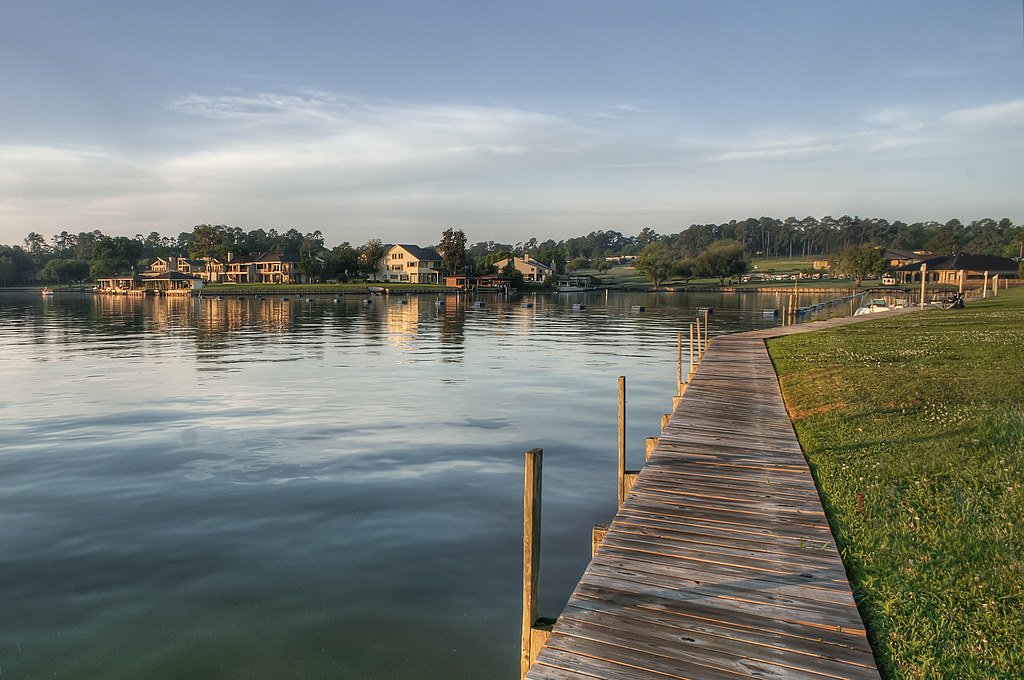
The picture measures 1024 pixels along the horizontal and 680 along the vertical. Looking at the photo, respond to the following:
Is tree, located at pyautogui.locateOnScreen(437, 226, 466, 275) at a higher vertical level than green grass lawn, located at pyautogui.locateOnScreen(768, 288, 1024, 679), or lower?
higher

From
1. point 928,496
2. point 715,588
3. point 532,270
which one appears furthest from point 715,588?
point 532,270

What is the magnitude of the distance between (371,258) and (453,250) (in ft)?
71.0

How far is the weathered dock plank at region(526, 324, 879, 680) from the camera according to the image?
5.81 m

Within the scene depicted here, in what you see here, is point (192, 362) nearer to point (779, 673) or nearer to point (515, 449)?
point (515, 449)

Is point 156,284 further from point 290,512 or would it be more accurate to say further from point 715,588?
point 715,588

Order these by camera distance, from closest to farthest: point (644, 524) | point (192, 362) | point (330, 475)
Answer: point (644, 524) < point (330, 475) < point (192, 362)

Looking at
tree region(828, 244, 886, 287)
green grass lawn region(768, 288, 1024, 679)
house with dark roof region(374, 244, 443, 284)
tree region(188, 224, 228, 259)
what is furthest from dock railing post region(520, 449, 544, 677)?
tree region(188, 224, 228, 259)

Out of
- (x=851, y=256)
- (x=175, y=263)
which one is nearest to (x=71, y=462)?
(x=851, y=256)

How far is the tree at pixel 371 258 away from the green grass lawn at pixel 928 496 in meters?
148

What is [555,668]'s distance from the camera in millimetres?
5832

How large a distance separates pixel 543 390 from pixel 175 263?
578 ft

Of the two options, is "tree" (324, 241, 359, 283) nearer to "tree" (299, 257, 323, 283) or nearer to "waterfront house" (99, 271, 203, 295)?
"tree" (299, 257, 323, 283)

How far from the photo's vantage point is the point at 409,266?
538 feet

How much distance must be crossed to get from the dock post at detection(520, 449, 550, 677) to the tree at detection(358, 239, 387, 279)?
160 metres
